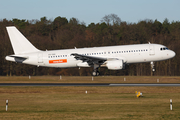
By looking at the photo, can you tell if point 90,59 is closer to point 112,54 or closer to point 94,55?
point 94,55

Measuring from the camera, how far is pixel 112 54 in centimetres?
4684

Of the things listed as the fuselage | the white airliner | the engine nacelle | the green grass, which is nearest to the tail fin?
the white airliner

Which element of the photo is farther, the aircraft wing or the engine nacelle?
the aircraft wing

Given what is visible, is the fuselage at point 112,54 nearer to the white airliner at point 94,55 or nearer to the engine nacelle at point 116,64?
the white airliner at point 94,55

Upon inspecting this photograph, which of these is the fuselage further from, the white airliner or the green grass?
the green grass

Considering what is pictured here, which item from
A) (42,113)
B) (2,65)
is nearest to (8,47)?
(2,65)

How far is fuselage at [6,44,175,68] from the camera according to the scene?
45844mm

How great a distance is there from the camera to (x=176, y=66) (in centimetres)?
7506

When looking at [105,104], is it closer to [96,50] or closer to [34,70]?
[96,50]

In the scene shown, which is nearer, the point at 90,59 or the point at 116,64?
the point at 116,64

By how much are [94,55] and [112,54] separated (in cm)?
308

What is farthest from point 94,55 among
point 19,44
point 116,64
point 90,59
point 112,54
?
point 19,44

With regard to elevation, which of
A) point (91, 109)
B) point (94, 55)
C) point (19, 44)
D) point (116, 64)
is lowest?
point (91, 109)

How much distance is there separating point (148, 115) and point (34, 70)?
6148cm
